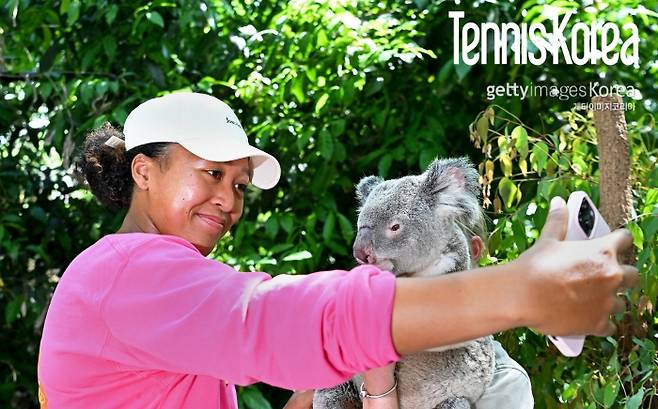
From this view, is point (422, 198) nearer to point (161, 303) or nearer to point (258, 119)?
point (161, 303)

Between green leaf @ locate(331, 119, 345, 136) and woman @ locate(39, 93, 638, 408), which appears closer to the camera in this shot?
woman @ locate(39, 93, 638, 408)

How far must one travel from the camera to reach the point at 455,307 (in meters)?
0.80

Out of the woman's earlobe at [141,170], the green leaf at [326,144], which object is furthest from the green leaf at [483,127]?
the woman's earlobe at [141,170]

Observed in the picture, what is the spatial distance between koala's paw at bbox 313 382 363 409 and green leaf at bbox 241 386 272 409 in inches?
50.7

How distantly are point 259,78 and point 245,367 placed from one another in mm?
2384

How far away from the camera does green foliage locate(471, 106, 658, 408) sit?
2.33m

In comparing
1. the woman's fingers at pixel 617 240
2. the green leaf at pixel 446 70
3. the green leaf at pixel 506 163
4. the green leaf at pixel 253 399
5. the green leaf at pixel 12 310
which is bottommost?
the green leaf at pixel 253 399

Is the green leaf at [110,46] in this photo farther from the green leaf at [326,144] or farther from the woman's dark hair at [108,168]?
the woman's dark hair at [108,168]

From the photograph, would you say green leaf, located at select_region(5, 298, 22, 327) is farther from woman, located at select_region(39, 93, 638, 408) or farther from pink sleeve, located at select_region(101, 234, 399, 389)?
pink sleeve, located at select_region(101, 234, 399, 389)

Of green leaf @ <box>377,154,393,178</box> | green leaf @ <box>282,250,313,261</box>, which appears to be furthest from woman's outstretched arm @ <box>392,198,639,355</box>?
green leaf @ <box>377,154,393,178</box>

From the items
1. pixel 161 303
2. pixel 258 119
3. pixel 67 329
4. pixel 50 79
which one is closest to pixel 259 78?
pixel 258 119

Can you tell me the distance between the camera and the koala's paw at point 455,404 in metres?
1.50

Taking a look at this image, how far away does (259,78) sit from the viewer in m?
3.19

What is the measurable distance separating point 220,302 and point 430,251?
25.6 inches
